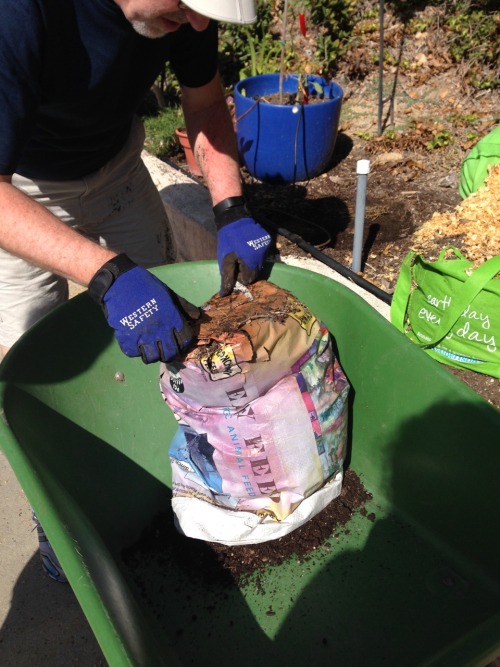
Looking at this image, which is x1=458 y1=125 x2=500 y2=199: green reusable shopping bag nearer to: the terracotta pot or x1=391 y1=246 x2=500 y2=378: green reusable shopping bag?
x1=391 y1=246 x2=500 y2=378: green reusable shopping bag

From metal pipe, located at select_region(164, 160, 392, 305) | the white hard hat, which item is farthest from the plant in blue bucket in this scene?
the white hard hat

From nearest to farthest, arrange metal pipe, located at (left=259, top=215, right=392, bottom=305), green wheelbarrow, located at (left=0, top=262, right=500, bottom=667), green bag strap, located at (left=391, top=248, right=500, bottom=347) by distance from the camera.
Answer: green wheelbarrow, located at (left=0, top=262, right=500, bottom=667)
green bag strap, located at (left=391, top=248, right=500, bottom=347)
metal pipe, located at (left=259, top=215, right=392, bottom=305)

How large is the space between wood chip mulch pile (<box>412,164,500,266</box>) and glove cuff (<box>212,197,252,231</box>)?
1.04 meters

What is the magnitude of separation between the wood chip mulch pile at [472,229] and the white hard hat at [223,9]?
1.43m

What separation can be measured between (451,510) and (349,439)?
0.38 m

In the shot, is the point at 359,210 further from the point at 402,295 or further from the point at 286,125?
the point at 286,125

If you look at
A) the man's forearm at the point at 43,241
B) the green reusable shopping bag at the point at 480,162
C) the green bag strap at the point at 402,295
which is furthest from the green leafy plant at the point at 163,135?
the man's forearm at the point at 43,241

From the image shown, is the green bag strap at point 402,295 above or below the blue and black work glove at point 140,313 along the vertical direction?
below

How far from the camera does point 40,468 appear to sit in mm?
1103

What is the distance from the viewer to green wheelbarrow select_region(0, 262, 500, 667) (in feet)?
3.92

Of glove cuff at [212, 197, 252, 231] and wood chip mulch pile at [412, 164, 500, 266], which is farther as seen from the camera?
wood chip mulch pile at [412, 164, 500, 266]

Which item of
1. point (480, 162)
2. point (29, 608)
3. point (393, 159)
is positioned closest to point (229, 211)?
point (29, 608)

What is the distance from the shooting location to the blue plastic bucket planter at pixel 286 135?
3131 mm

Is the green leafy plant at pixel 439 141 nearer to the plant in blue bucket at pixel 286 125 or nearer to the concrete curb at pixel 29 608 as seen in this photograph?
the plant in blue bucket at pixel 286 125
